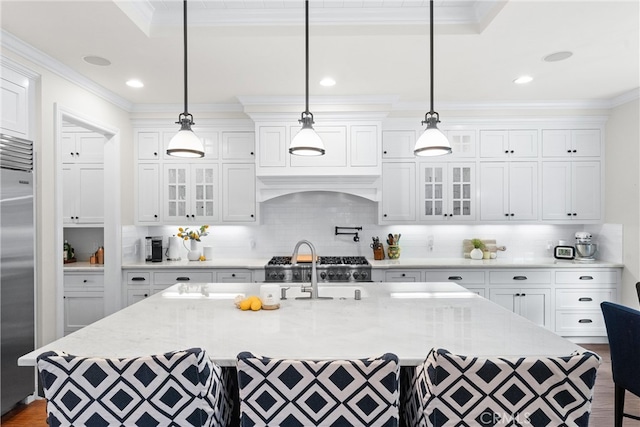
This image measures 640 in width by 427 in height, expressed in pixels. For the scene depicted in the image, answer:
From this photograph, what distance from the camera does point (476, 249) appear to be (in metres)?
4.53

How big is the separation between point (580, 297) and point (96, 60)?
5.34 m

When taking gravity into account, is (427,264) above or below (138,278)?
above

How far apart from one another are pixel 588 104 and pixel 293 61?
11.5ft

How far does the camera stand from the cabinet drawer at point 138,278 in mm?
4184

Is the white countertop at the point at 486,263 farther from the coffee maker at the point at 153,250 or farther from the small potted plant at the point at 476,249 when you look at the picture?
the coffee maker at the point at 153,250

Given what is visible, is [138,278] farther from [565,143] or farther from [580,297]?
[565,143]

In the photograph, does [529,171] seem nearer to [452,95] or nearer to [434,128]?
[452,95]

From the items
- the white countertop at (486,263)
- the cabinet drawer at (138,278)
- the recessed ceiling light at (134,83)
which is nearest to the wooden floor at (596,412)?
the white countertop at (486,263)

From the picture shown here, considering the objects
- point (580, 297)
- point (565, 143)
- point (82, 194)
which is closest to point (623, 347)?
point (580, 297)

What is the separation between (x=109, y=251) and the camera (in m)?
4.11

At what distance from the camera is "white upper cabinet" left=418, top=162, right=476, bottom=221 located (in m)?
4.42

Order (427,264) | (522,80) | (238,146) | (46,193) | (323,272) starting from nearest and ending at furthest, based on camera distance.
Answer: (46,193)
(522,80)
(323,272)
(427,264)
(238,146)

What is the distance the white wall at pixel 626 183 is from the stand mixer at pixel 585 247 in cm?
30

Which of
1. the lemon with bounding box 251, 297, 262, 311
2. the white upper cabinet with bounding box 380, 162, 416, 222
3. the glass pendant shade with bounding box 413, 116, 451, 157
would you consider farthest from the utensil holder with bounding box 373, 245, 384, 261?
the lemon with bounding box 251, 297, 262, 311
